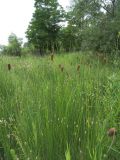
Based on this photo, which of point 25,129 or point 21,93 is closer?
point 25,129

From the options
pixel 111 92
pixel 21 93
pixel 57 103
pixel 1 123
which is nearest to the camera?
pixel 57 103

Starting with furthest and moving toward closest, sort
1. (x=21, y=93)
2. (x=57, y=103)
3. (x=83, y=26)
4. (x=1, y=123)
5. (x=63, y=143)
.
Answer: (x=83, y=26)
(x=21, y=93)
(x=1, y=123)
(x=57, y=103)
(x=63, y=143)

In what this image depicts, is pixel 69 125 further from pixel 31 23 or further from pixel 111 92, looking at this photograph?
pixel 31 23

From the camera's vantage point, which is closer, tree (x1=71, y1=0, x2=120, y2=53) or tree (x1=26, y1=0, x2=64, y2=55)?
tree (x1=71, y1=0, x2=120, y2=53)

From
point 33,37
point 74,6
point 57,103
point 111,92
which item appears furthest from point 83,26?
point 33,37

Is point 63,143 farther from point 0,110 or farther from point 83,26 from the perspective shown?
point 83,26

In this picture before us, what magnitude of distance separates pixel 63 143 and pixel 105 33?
9274 mm

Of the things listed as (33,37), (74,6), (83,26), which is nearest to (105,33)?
(83,26)

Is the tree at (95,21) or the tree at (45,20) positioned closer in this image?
the tree at (95,21)

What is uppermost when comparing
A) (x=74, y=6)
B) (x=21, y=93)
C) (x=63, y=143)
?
(x=74, y=6)

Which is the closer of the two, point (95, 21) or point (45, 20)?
point (95, 21)

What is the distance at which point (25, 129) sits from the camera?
1959 mm

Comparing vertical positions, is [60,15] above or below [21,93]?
above

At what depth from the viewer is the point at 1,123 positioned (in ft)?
7.49
